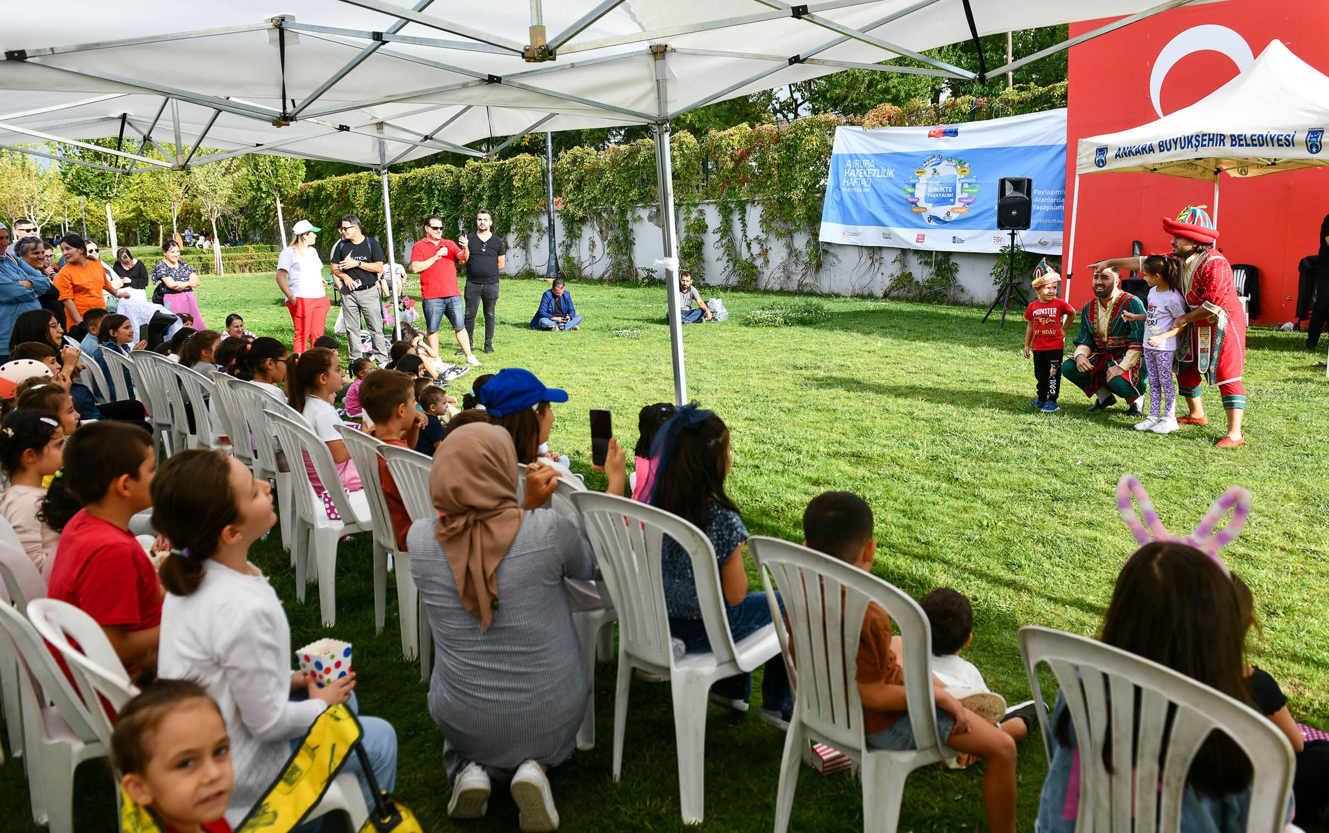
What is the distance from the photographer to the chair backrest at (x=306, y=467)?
3.86 meters

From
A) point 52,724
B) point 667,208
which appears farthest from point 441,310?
point 52,724

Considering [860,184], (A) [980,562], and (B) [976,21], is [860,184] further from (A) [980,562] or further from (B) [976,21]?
(A) [980,562]

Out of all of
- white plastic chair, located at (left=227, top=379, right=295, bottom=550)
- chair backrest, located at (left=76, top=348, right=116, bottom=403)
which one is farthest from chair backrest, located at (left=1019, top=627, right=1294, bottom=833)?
chair backrest, located at (left=76, top=348, right=116, bottom=403)

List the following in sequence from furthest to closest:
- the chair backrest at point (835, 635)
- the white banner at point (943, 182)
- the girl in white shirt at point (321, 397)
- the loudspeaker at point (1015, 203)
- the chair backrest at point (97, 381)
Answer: the white banner at point (943, 182)
the loudspeaker at point (1015, 203)
the chair backrest at point (97, 381)
the girl in white shirt at point (321, 397)
the chair backrest at point (835, 635)

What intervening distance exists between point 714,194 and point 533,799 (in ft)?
59.1

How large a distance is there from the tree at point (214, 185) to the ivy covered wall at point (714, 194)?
1736 cm

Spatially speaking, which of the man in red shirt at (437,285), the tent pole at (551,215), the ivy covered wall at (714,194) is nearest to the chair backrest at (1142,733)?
the man in red shirt at (437,285)

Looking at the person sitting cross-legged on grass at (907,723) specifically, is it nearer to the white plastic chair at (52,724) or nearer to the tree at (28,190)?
the white plastic chair at (52,724)

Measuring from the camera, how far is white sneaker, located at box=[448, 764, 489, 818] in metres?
2.59

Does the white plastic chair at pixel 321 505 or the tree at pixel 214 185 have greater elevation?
the tree at pixel 214 185

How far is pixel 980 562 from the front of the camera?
14.6 ft

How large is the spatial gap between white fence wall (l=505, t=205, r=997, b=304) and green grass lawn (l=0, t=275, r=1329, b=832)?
161 inches

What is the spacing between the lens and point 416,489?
3303 millimetres

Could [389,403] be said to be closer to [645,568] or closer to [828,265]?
[645,568]
